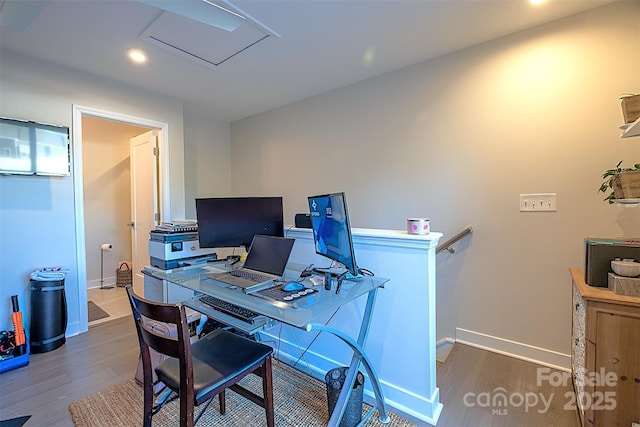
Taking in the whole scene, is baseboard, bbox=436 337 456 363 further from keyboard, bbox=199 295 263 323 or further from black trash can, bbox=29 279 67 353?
black trash can, bbox=29 279 67 353

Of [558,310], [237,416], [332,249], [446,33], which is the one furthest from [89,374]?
[446,33]

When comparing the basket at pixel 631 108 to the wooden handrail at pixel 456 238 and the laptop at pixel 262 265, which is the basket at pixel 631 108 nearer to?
the wooden handrail at pixel 456 238

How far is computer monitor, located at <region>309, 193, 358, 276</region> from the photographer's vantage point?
1493 millimetres

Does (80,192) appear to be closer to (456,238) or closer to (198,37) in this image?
(198,37)

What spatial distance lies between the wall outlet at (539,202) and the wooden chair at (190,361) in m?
2.12

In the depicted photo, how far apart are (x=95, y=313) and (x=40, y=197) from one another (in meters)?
1.48

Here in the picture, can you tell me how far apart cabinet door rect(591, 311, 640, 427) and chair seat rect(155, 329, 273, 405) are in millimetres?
1608

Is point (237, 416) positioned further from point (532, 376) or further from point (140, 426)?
point (532, 376)

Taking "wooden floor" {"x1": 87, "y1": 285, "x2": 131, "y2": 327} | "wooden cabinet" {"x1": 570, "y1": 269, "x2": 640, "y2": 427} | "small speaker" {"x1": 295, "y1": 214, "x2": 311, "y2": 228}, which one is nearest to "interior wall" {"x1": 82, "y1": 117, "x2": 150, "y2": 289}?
"wooden floor" {"x1": 87, "y1": 285, "x2": 131, "y2": 327}

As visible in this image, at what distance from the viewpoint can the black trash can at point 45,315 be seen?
7.97ft

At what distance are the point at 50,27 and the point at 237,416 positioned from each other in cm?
294

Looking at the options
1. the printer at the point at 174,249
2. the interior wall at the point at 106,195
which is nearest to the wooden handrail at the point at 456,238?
the printer at the point at 174,249

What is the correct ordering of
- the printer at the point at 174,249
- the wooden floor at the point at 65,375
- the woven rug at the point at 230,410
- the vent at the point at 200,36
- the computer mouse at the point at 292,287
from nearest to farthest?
the computer mouse at the point at 292,287, the woven rug at the point at 230,410, the wooden floor at the point at 65,375, the vent at the point at 200,36, the printer at the point at 174,249

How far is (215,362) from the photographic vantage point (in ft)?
4.44
